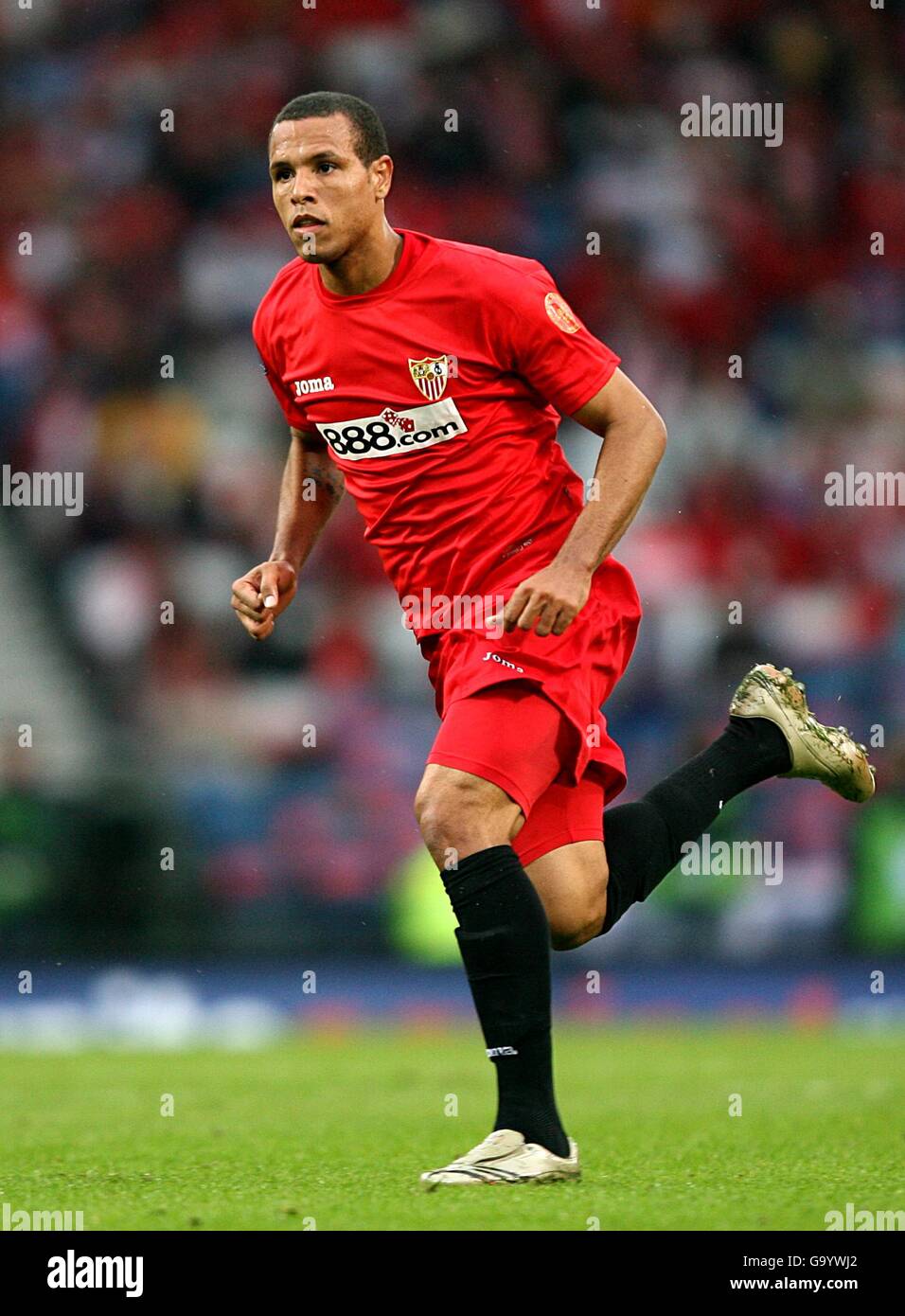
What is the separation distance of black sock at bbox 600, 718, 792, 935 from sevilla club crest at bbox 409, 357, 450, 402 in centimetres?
120

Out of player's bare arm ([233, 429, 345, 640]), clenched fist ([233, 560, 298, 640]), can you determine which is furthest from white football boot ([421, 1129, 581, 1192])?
player's bare arm ([233, 429, 345, 640])

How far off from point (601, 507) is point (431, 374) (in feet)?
1.70

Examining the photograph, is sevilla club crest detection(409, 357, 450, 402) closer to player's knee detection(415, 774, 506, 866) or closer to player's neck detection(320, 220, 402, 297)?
player's neck detection(320, 220, 402, 297)

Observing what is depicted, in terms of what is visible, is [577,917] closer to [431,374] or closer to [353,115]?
[431,374]

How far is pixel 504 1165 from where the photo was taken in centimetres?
418

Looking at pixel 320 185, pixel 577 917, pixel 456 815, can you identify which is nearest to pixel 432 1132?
pixel 577 917

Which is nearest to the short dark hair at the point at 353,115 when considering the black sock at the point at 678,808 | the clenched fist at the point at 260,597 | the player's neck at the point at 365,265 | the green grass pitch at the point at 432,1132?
the player's neck at the point at 365,265

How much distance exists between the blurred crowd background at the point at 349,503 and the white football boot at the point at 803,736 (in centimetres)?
511

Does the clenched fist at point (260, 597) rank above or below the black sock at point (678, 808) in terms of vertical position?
above

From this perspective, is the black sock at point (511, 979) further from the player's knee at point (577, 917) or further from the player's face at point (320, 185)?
the player's face at point (320, 185)

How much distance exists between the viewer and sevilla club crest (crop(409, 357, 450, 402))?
4.65 meters

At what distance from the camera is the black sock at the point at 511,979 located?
429 cm

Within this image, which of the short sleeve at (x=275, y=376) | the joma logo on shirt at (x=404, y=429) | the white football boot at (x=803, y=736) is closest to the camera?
the joma logo on shirt at (x=404, y=429)

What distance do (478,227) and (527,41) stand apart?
1.78m
